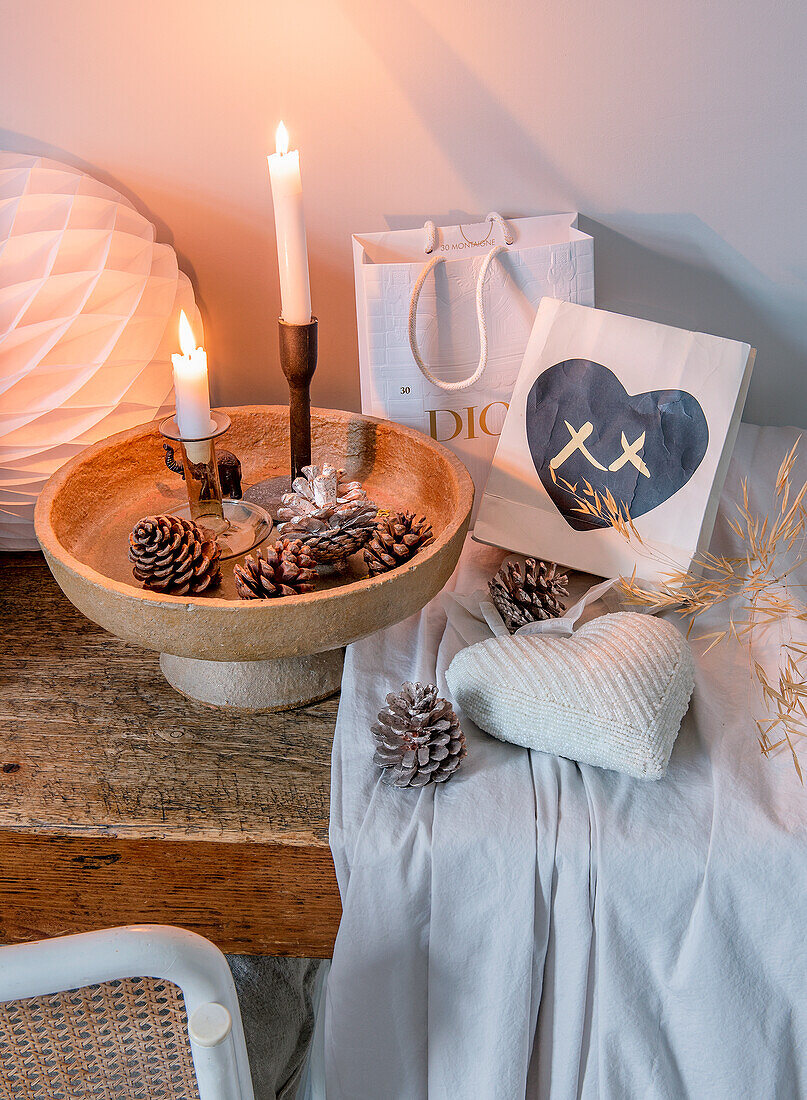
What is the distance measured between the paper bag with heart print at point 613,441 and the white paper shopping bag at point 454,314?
0.05 meters

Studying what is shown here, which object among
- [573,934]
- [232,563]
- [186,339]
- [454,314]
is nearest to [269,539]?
A: [232,563]

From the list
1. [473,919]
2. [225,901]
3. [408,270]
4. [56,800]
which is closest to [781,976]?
[473,919]

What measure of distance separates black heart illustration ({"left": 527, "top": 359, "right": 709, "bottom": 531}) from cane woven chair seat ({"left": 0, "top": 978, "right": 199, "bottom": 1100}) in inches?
20.4

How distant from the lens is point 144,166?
0.90 metres

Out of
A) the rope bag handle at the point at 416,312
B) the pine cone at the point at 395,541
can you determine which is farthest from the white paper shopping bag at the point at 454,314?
the pine cone at the point at 395,541

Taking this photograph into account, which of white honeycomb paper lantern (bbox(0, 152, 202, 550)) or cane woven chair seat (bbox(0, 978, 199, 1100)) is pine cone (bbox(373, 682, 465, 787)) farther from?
white honeycomb paper lantern (bbox(0, 152, 202, 550))

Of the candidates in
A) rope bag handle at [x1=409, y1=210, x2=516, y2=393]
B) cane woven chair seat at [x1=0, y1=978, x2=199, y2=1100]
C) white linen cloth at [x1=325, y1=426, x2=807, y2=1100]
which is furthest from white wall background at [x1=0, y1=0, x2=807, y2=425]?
cane woven chair seat at [x1=0, y1=978, x2=199, y2=1100]

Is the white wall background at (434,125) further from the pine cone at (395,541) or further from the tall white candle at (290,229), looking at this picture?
the pine cone at (395,541)

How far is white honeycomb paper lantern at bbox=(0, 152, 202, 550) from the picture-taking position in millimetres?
774

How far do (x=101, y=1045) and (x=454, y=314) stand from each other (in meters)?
0.65

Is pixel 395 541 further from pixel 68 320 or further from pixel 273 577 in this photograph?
pixel 68 320

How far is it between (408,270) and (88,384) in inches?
12.2

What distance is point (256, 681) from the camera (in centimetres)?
68

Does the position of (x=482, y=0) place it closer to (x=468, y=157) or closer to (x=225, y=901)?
(x=468, y=157)
